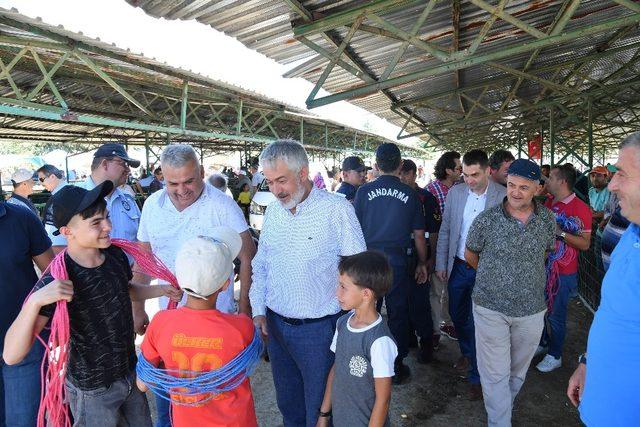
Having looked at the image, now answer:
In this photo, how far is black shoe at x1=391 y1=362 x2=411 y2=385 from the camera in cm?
361

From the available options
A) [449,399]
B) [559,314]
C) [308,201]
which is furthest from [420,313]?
[308,201]

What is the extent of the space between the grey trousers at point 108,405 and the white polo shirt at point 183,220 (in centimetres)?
73

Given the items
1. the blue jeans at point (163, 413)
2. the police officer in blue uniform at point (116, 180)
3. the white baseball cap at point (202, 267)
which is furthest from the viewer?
the police officer in blue uniform at point (116, 180)

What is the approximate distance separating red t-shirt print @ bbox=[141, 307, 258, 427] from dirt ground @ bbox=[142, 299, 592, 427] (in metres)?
1.49

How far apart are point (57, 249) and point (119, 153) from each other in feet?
3.19

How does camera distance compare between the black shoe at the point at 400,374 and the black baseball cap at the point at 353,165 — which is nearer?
the black shoe at the point at 400,374

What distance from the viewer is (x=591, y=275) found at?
5.31m

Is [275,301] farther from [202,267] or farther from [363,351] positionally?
[202,267]

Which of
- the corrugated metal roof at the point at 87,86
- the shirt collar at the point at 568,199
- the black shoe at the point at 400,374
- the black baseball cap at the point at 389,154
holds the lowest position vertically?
the black shoe at the point at 400,374

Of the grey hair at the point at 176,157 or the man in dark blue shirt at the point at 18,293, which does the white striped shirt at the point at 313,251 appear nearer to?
the grey hair at the point at 176,157

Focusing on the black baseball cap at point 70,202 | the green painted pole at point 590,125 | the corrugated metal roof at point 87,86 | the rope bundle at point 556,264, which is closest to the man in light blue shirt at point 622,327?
the rope bundle at point 556,264

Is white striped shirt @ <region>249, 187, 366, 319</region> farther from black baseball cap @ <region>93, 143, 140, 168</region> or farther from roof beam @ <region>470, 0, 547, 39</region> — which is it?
roof beam @ <region>470, 0, 547, 39</region>

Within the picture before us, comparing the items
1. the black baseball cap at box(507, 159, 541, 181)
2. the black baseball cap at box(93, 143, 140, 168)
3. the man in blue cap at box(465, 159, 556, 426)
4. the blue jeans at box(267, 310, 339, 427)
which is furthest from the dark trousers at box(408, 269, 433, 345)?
the black baseball cap at box(93, 143, 140, 168)

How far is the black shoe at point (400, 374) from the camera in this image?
3.61m
